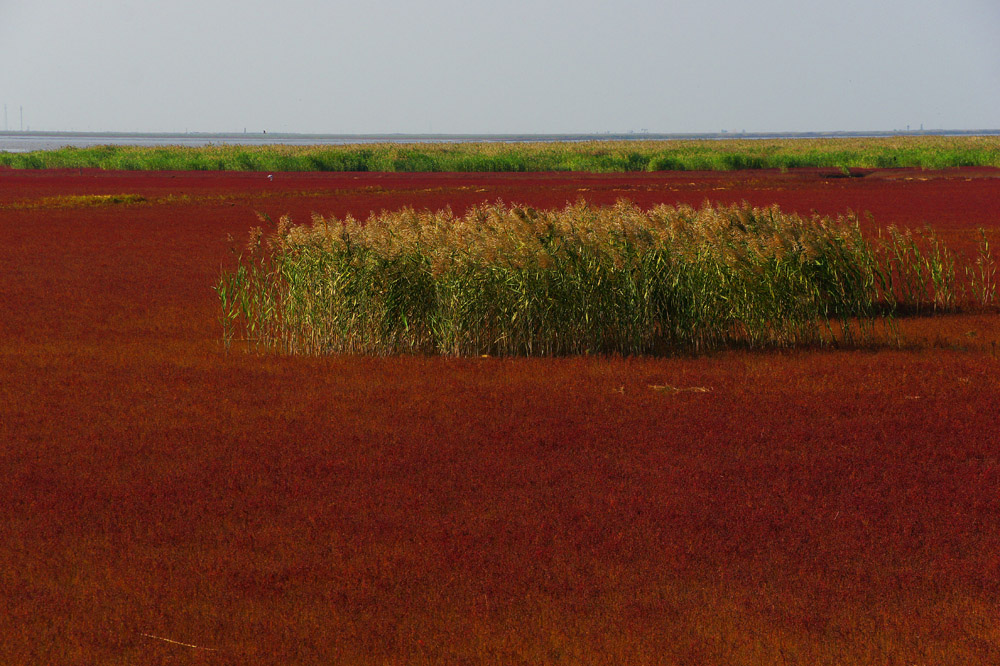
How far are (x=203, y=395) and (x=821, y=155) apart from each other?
52745mm

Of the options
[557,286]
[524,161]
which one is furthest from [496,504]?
[524,161]

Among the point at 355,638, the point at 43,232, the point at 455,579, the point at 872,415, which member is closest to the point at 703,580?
the point at 455,579

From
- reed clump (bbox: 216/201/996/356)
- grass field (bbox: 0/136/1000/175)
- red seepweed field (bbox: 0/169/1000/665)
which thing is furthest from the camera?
grass field (bbox: 0/136/1000/175)

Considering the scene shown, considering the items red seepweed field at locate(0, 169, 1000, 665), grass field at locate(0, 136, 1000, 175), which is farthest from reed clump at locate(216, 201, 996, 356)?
grass field at locate(0, 136, 1000, 175)

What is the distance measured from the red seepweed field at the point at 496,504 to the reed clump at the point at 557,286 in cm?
43

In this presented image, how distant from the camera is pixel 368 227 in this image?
404 inches

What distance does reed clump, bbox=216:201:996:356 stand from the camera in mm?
9820

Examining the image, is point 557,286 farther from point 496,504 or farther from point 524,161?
point 524,161

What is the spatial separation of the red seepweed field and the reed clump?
43cm

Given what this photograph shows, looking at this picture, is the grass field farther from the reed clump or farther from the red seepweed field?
the red seepweed field

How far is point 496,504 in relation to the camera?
19.4 feet

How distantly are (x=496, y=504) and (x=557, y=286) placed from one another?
4121 mm

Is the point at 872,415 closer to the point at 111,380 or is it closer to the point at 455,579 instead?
the point at 455,579

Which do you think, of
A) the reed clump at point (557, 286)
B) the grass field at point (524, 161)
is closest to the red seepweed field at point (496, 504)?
the reed clump at point (557, 286)
